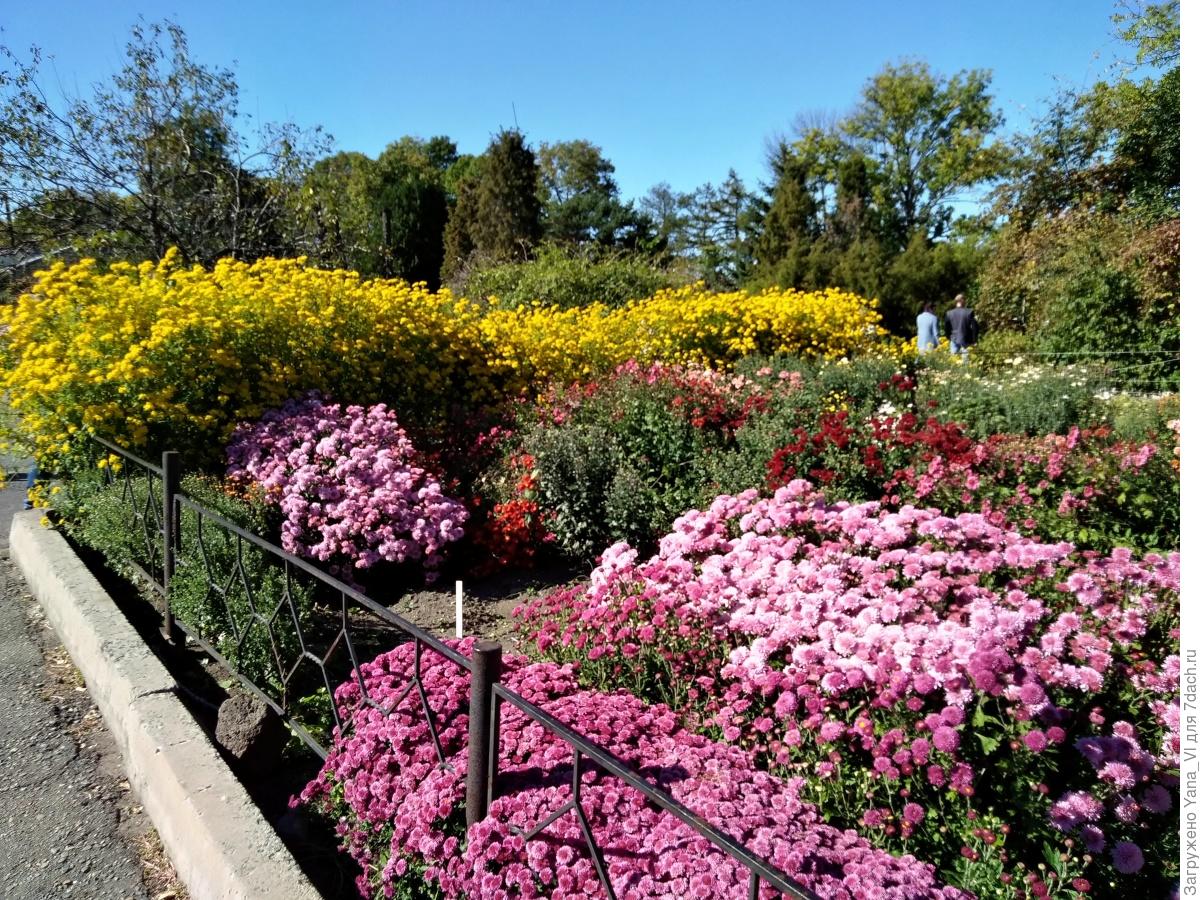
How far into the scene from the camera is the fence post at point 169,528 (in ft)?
12.4

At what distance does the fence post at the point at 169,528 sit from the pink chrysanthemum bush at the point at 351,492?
77cm

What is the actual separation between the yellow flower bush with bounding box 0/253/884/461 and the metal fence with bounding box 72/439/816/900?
1.53 ft

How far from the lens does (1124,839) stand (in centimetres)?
212

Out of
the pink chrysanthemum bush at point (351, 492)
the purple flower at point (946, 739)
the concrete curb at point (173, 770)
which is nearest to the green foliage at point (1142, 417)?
the purple flower at point (946, 739)

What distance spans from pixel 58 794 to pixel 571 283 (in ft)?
41.4

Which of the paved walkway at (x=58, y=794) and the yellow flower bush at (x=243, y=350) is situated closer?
the paved walkway at (x=58, y=794)

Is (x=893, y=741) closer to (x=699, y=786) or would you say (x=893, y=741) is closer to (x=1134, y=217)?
(x=699, y=786)

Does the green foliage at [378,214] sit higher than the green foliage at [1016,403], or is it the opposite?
the green foliage at [378,214]

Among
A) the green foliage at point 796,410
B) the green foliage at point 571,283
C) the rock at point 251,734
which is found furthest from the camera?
the green foliage at point 571,283

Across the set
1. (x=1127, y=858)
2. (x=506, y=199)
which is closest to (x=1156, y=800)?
(x=1127, y=858)

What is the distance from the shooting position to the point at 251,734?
109 inches

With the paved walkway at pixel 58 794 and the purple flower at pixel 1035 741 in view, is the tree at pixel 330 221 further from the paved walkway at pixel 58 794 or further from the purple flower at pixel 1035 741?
the purple flower at pixel 1035 741

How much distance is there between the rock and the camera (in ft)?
9.08

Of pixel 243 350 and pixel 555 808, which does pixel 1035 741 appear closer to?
pixel 555 808
